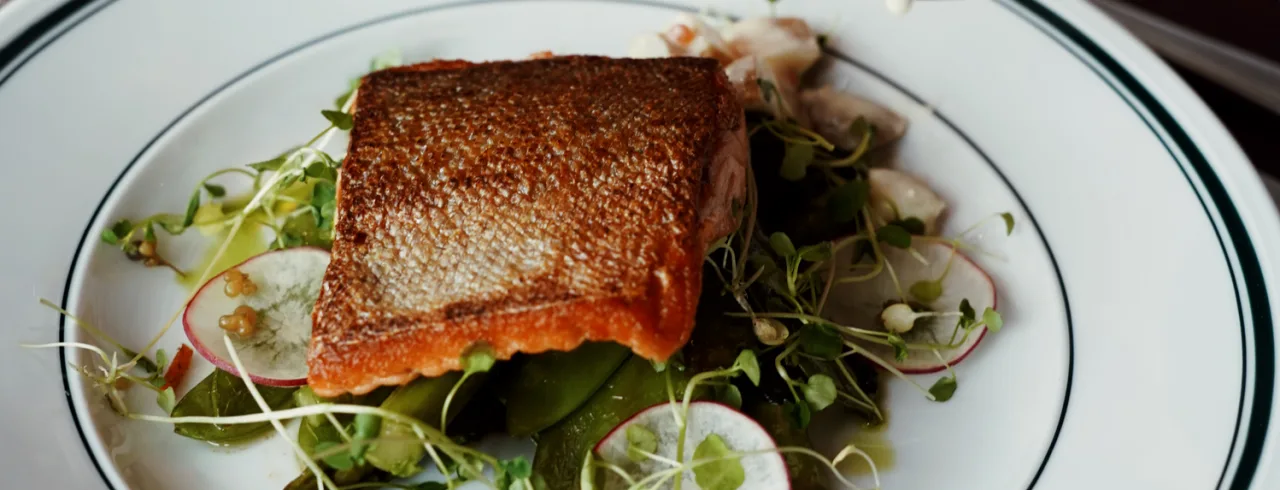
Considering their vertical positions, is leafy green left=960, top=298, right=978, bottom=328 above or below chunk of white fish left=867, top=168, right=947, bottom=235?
below

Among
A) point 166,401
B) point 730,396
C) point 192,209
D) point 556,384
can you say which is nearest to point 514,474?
point 556,384

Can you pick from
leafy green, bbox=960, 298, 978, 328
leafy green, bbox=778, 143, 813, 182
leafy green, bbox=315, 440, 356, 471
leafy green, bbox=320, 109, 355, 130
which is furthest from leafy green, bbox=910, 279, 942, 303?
leafy green, bbox=320, 109, 355, 130

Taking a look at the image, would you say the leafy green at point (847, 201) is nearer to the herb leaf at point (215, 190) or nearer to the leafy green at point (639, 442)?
the leafy green at point (639, 442)

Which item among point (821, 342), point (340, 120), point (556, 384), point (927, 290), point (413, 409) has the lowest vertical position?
point (927, 290)

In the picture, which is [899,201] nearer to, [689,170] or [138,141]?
[689,170]

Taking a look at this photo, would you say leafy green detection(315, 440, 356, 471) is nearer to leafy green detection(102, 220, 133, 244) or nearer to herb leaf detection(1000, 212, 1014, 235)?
leafy green detection(102, 220, 133, 244)

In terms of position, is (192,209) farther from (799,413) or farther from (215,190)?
(799,413)
